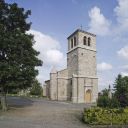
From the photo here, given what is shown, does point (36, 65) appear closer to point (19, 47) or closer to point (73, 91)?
point (19, 47)

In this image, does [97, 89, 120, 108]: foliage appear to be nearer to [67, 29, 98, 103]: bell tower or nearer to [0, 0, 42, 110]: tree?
[0, 0, 42, 110]: tree

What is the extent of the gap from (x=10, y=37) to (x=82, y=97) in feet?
101

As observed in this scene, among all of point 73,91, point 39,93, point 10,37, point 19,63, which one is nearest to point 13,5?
point 10,37

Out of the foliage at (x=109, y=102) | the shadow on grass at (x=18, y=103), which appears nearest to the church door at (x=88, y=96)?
the shadow on grass at (x=18, y=103)

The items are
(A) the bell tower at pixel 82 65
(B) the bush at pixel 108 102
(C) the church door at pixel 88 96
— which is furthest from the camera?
(C) the church door at pixel 88 96

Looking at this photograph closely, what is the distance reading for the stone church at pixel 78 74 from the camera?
2056 inches

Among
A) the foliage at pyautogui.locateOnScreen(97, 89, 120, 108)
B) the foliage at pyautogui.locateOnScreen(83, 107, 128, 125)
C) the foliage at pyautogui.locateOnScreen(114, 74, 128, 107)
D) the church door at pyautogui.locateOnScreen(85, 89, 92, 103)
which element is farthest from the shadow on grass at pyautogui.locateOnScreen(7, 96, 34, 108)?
the church door at pyautogui.locateOnScreen(85, 89, 92, 103)

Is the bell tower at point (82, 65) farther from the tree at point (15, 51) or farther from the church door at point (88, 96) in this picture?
the tree at point (15, 51)

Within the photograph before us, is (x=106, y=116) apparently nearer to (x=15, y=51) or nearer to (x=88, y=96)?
(x=15, y=51)

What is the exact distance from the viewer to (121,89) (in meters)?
24.5

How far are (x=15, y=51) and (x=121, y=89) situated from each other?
35.9 ft

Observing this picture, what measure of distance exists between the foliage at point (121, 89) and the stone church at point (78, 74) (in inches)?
1060

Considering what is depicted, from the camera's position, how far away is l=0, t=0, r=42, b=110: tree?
23734 mm

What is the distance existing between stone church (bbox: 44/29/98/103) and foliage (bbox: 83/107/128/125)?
32.4m
